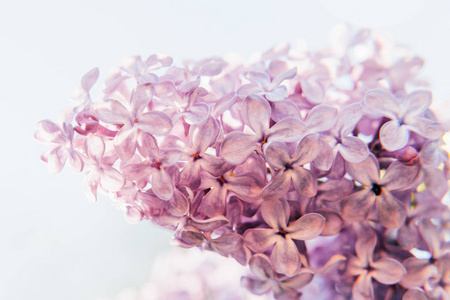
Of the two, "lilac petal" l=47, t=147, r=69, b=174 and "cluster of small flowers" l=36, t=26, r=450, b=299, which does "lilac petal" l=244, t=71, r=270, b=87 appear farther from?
"lilac petal" l=47, t=147, r=69, b=174

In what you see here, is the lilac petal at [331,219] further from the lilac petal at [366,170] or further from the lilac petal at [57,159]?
the lilac petal at [57,159]

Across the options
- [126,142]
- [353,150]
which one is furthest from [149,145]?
[353,150]

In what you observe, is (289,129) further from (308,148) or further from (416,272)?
(416,272)

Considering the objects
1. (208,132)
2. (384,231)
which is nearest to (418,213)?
(384,231)

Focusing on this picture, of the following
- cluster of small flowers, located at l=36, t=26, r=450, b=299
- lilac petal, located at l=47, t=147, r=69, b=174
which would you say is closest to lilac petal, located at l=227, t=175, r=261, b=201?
cluster of small flowers, located at l=36, t=26, r=450, b=299

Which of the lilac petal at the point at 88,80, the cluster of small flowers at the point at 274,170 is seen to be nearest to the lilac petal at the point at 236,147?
the cluster of small flowers at the point at 274,170

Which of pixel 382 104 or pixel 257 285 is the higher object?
pixel 382 104
